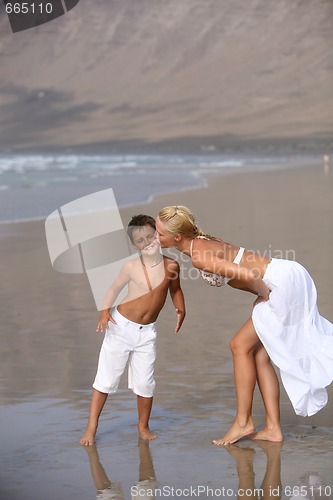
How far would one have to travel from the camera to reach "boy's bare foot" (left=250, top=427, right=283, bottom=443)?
4.20m

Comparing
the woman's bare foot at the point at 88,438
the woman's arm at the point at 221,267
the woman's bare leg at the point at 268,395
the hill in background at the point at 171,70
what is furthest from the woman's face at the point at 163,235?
the hill in background at the point at 171,70

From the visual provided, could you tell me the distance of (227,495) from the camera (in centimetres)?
359

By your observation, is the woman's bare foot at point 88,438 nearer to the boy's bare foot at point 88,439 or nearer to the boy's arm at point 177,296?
the boy's bare foot at point 88,439

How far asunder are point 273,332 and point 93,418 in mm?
808

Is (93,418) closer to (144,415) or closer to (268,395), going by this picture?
(144,415)

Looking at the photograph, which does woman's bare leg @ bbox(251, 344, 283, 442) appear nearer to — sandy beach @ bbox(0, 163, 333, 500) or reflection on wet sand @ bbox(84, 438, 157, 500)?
sandy beach @ bbox(0, 163, 333, 500)

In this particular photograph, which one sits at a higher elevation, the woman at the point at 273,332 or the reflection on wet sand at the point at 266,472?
the woman at the point at 273,332

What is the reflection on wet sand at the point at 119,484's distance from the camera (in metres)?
3.62

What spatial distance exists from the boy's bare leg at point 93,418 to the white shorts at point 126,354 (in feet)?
0.10

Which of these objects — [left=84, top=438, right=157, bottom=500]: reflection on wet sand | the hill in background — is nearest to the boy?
[left=84, top=438, right=157, bottom=500]: reflection on wet sand

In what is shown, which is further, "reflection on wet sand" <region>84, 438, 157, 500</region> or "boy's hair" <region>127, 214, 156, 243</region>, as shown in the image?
"boy's hair" <region>127, 214, 156, 243</region>

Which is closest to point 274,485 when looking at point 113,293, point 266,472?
point 266,472

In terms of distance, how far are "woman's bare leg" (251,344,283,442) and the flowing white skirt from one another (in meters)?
0.09

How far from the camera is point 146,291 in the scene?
172 inches
